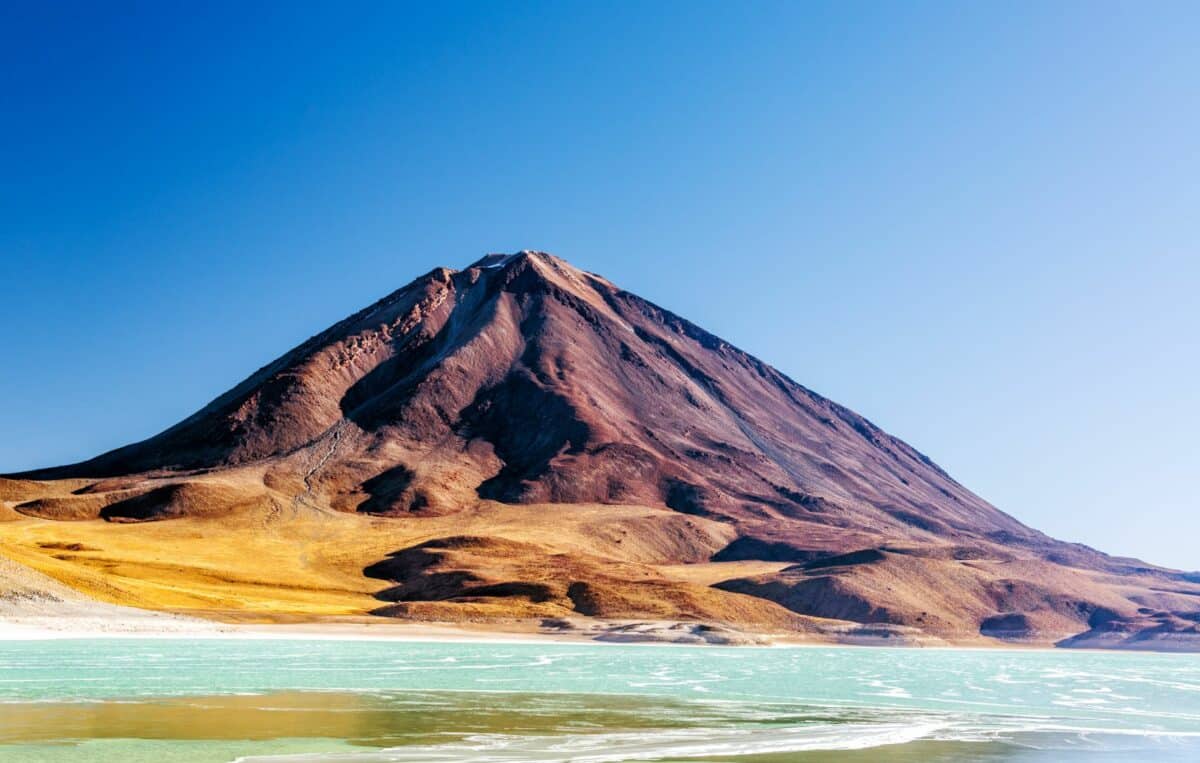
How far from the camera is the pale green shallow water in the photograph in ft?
87.2

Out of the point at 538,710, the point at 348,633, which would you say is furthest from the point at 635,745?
the point at 348,633

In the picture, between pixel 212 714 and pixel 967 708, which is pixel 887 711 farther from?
pixel 212 714

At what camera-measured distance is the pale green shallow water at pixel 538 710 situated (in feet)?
87.2

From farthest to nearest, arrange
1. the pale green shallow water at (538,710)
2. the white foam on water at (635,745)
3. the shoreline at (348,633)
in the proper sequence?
the shoreline at (348,633)
the pale green shallow water at (538,710)
the white foam on water at (635,745)

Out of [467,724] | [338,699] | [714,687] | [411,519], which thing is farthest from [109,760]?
[411,519]

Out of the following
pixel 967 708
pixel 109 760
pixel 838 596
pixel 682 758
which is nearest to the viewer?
pixel 109 760

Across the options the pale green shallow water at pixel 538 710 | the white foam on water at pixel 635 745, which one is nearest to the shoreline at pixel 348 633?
the pale green shallow water at pixel 538 710

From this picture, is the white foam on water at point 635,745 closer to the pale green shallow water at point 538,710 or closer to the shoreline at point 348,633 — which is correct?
the pale green shallow water at point 538,710

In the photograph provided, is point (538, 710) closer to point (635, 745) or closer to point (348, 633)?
point (635, 745)

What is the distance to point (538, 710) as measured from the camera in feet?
117

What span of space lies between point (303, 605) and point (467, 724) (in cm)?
8297

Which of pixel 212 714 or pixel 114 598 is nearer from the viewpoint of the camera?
pixel 212 714

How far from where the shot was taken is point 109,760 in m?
23.3

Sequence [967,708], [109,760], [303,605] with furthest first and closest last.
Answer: [303,605] < [967,708] < [109,760]
